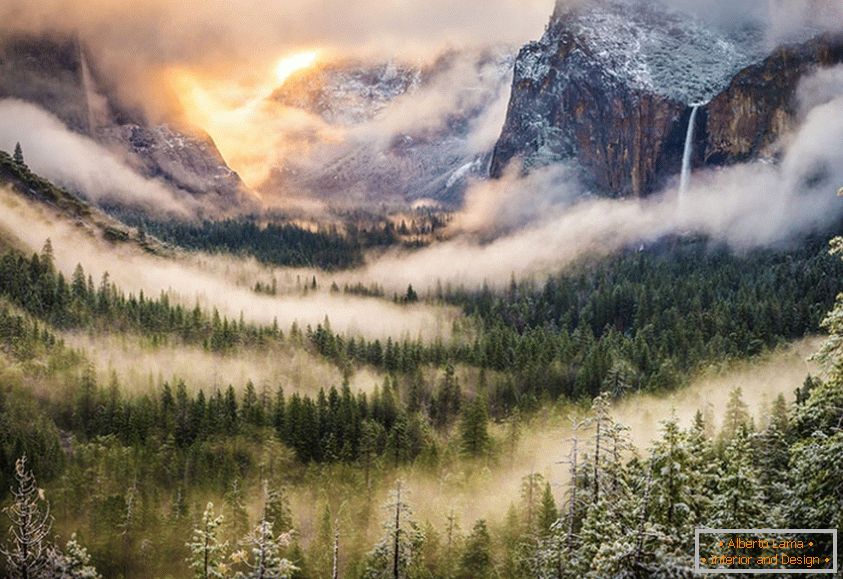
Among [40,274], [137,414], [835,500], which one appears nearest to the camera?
[835,500]

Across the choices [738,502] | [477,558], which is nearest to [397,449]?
[477,558]

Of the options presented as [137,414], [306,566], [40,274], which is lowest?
A: [306,566]

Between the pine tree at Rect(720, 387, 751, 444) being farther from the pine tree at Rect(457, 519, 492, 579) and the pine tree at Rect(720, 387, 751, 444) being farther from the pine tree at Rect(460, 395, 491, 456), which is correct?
the pine tree at Rect(460, 395, 491, 456)

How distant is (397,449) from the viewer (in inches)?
4668

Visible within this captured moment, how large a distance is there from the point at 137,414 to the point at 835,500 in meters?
124

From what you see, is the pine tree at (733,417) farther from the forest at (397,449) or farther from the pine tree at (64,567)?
the pine tree at (64,567)

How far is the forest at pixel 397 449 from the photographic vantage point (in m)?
30.0

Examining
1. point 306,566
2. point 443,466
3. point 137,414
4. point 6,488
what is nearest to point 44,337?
point 137,414

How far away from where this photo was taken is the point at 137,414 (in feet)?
427

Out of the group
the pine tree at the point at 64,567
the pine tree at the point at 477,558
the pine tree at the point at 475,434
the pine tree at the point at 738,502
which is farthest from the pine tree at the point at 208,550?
the pine tree at the point at 475,434

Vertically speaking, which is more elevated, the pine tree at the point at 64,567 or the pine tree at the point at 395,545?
the pine tree at the point at 395,545

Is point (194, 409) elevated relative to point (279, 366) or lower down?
lower down

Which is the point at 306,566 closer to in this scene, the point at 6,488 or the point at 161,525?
the point at 161,525

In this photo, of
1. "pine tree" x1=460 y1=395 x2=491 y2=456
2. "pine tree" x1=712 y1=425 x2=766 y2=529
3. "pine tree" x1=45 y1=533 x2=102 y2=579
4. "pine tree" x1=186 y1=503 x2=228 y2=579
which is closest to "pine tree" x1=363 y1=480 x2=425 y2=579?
"pine tree" x1=186 y1=503 x2=228 y2=579
